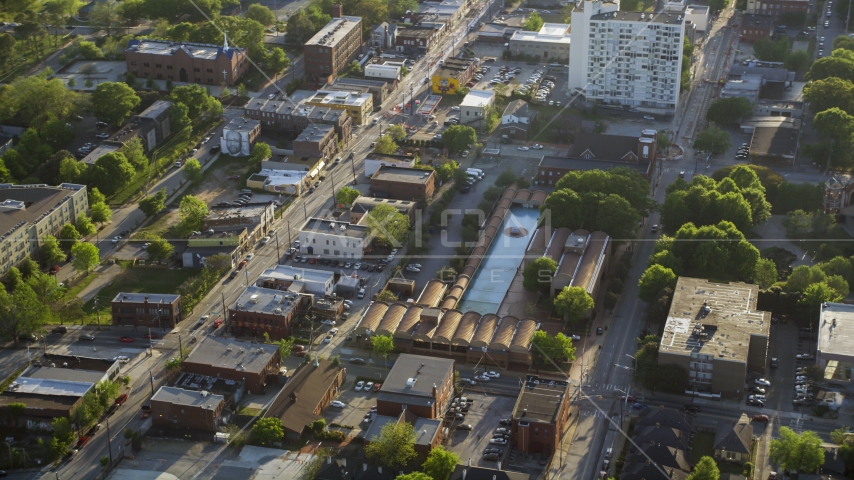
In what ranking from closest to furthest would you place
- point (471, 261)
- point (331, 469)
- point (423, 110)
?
point (331, 469) < point (471, 261) < point (423, 110)

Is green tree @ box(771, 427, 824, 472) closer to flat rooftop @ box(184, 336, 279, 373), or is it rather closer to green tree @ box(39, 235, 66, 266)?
flat rooftop @ box(184, 336, 279, 373)

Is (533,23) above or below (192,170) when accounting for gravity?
below

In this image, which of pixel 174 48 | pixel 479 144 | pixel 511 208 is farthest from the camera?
pixel 174 48

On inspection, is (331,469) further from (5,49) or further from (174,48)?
(5,49)

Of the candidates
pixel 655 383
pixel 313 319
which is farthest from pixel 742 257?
pixel 313 319

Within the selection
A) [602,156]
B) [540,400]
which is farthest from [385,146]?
[540,400]

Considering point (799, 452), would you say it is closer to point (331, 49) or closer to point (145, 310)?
point (145, 310)
